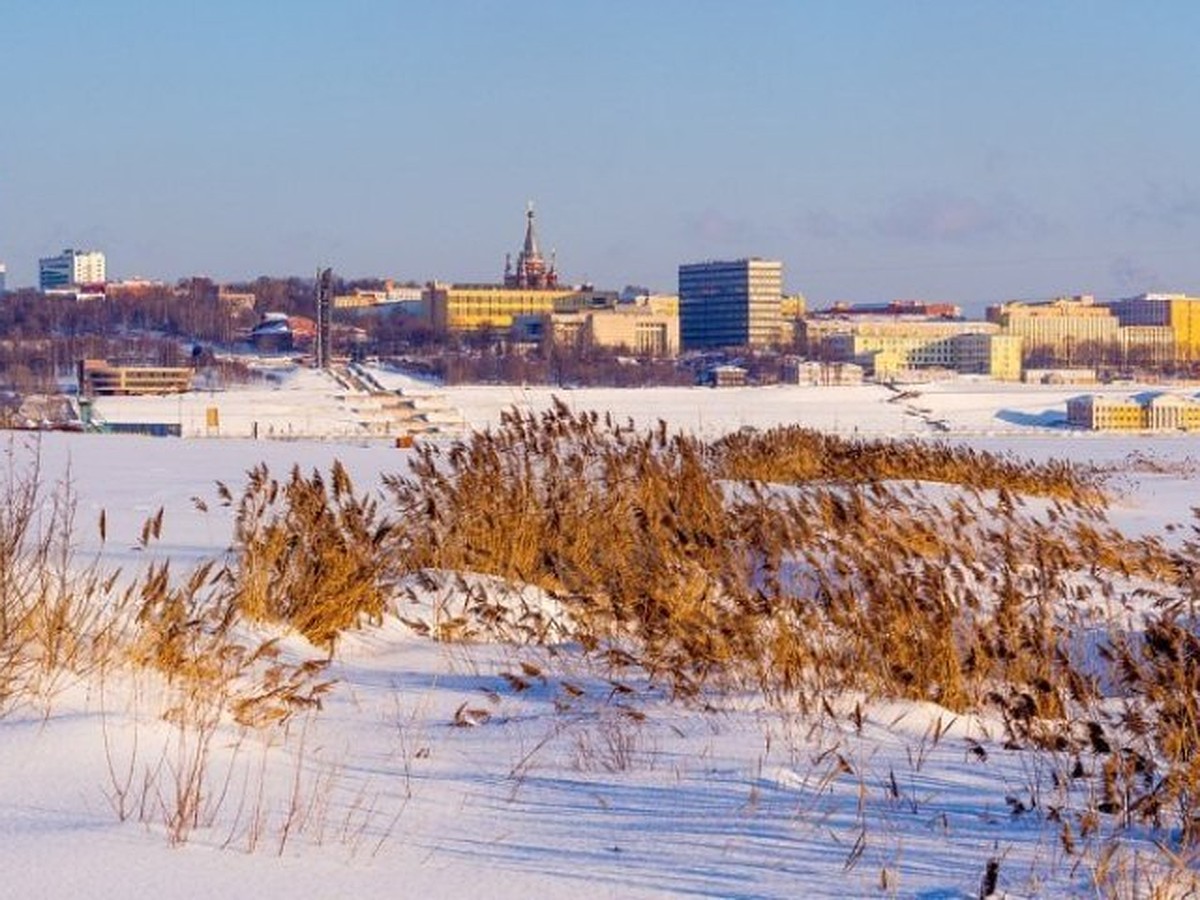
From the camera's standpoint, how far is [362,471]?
48.8 ft

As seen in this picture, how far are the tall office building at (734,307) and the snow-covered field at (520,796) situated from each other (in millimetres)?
151639

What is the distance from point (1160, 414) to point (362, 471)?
1990 inches

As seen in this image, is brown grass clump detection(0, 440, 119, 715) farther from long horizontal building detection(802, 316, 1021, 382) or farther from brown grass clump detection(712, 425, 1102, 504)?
long horizontal building detection(802, 316, 1021, 382)

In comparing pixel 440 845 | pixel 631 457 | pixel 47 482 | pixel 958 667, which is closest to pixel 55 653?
pixel 440 845

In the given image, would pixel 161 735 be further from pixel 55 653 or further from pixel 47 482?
pixel 47 482

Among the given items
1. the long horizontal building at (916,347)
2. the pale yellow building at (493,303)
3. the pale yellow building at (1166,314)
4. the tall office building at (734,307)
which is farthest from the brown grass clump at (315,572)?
the pale yellow building at (1166,314)

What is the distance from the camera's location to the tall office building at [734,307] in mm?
159125

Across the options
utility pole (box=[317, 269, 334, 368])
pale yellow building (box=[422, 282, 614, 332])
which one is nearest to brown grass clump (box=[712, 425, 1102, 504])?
utility pole (box=[317, 269, 334, 368])

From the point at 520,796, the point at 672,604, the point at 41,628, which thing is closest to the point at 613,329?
the point at 672,604

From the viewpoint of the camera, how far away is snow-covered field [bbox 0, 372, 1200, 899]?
10.6 ft

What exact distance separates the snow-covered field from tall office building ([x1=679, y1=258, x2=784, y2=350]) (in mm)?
151639

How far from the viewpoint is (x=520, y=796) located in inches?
155

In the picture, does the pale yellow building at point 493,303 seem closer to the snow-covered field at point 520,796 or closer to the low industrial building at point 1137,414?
the low industrial building at point 1137,414

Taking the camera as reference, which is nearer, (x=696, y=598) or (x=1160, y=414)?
(x=696, y=598)
